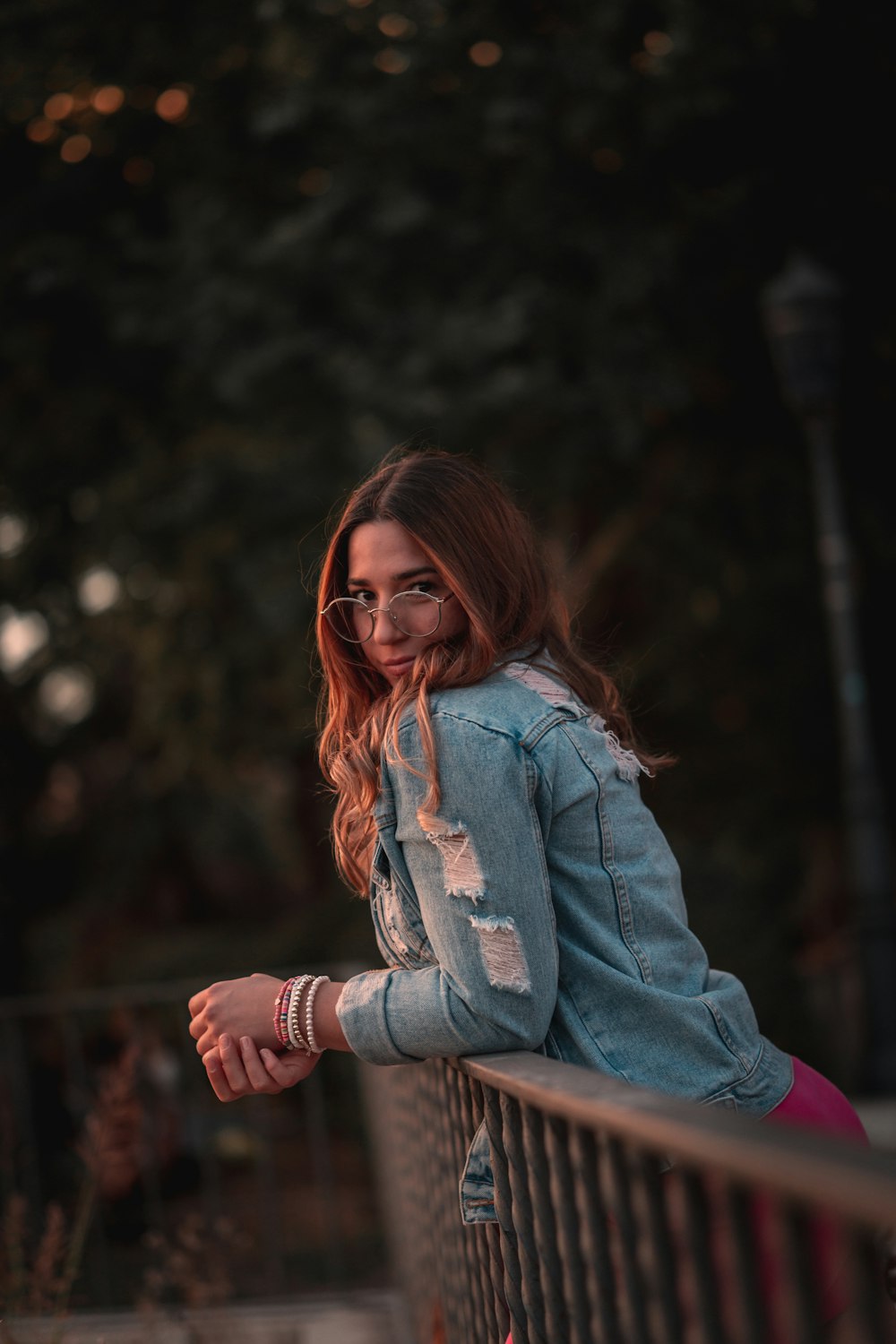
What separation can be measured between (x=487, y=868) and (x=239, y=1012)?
0.51m

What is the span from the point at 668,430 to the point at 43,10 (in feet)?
15.1

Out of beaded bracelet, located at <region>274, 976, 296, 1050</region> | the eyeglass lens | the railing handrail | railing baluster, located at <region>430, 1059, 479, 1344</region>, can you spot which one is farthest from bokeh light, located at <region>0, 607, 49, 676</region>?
the railing handrail

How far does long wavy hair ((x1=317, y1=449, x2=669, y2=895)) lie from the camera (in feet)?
6.50

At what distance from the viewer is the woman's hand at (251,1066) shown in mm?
2021

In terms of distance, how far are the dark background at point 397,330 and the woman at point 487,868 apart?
4395 millimetres

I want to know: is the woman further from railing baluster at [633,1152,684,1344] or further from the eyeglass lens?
railing baluster at [633,1152,684,1344]

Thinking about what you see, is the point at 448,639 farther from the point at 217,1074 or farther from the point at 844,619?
the point at 844,619

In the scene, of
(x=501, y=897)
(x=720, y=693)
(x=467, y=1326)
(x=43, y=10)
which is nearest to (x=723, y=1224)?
(x=501, y=897)

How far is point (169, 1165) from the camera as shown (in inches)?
313

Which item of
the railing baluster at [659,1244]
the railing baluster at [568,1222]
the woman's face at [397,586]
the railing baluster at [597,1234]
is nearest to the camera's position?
the railing baluster at [659,1244]

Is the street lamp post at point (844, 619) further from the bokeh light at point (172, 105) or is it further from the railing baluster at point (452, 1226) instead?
the railing baluster at point (452, 1226)

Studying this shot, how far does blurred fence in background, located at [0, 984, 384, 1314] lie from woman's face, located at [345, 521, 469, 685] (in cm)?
192

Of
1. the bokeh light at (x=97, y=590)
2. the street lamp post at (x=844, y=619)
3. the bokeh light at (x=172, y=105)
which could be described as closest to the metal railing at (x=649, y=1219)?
the street lamp post at (x=844, y=619)

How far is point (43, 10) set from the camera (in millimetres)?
7945
